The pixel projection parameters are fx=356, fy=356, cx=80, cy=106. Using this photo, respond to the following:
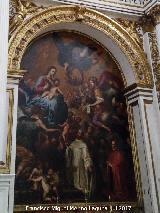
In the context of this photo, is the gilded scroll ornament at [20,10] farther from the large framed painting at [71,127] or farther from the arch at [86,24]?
the large framed painting at [71,127]

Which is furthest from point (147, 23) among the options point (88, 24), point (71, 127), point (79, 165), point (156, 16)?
point (79, 165)

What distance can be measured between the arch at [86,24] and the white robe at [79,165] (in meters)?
2.19

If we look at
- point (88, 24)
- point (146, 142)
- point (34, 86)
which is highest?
point (88, 24)

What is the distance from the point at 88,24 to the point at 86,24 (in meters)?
0.05

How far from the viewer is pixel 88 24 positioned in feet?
29.9

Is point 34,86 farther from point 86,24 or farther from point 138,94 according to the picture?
point 138,94

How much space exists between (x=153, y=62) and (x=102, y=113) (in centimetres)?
191

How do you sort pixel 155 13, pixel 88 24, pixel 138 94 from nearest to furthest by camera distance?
pixel 138 94 < pixel 88 24 < pixel 155 13

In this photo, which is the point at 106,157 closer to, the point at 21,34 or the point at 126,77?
the point at 126,77

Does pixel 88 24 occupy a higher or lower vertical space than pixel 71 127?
higher

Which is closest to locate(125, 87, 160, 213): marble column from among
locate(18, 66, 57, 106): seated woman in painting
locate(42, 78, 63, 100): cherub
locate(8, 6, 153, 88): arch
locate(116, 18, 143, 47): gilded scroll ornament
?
locate(8, 6, 153, 88): arch

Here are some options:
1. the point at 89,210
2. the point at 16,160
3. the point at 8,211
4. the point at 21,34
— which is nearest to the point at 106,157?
the point at 89,210

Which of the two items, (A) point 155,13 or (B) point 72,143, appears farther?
(A) point 155,13

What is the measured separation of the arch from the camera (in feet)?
26.8
